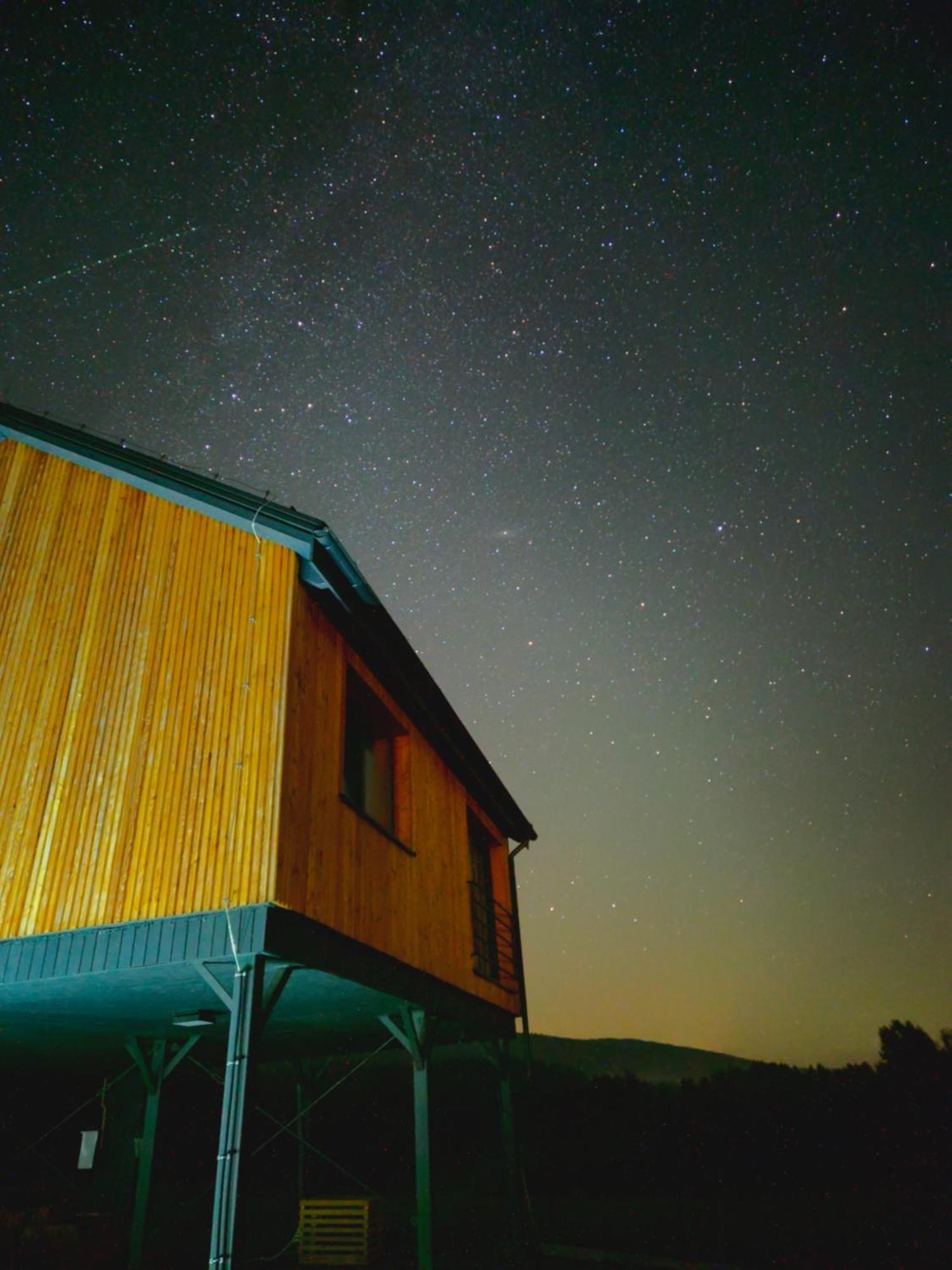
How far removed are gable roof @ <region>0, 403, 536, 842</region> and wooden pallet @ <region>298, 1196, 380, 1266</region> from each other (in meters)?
7.32

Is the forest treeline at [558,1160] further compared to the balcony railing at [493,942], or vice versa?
the forest treeline at [558,1160]

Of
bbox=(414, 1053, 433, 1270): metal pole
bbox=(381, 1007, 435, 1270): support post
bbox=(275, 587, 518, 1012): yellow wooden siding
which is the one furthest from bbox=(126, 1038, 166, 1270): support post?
bbox=(275, 587, 518, 1012): yellow wooden siding

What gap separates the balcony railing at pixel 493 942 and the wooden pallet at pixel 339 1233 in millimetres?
3896

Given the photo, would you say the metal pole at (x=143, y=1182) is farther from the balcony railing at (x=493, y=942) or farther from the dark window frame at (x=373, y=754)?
the dark window frame at (x=373, y=754)

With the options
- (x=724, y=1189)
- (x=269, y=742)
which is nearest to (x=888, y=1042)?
(x=724, y=1189)

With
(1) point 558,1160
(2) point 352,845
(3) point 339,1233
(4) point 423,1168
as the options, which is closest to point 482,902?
(4) point 423,1168

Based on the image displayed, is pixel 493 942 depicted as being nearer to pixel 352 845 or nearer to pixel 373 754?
pixel 373 754

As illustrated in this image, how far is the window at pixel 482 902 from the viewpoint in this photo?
38.9ft

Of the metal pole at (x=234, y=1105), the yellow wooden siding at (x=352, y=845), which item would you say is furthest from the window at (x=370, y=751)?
the metal pole at (x=234, y=1105)

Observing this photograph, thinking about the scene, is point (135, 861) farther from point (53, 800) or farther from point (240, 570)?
point (240, 570)

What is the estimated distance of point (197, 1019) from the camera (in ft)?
26.1

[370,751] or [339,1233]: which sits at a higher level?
[370,751]

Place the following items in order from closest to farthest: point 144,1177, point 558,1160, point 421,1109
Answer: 1. point 421,1109
2. point 144,1177
3. point 558,1160

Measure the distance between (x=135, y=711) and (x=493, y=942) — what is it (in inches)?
311
